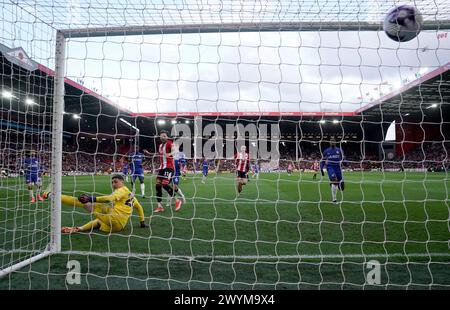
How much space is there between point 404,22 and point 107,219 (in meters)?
4.75

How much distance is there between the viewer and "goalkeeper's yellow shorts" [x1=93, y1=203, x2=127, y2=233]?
16.3 feet

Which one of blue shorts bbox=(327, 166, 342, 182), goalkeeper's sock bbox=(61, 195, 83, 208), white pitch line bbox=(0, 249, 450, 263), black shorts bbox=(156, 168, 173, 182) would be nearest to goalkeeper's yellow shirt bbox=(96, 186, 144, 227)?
goalkeeper's sock bbox=(61, 195, 83, 208)

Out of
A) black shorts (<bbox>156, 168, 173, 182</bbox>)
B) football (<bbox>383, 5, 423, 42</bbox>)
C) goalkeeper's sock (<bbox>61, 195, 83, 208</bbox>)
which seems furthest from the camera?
black shorts (<bbox>156, 168, 173, 182</bbox>)

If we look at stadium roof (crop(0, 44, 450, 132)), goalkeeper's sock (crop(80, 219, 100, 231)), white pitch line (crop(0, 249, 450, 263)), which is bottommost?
white pitch line (crop(0, 249, 450, 263))

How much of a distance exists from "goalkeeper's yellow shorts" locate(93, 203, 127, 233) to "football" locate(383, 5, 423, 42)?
176 inches

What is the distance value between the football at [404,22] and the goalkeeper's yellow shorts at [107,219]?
4470mm

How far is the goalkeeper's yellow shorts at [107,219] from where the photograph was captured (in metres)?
4.97

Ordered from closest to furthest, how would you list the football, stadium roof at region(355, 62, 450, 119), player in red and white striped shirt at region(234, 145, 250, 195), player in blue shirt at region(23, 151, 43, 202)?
1. the football
2. player in blue shirt at region(23, 151, 43, 202)
3. stadium roof at region(355, 62, 450, 119)
4. player in red and white striped shirt at region(234, 145, 250, 195)

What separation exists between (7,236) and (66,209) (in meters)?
2.52

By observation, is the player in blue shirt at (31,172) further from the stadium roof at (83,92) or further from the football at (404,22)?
the football at (404,22)

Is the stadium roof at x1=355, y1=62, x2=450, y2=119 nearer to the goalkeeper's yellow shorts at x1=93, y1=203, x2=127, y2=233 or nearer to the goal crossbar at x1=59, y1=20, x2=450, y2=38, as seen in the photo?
the goal crossbar at x1=59, y1=20, x2=450, y2=38

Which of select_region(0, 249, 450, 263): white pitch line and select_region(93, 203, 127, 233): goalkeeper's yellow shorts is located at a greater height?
select_region(93, 203, 127, 233): goalkeeper's yellow shorts

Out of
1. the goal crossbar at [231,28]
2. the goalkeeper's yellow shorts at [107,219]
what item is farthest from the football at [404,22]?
the goalkeeper's yellow shorts at [107,219]
